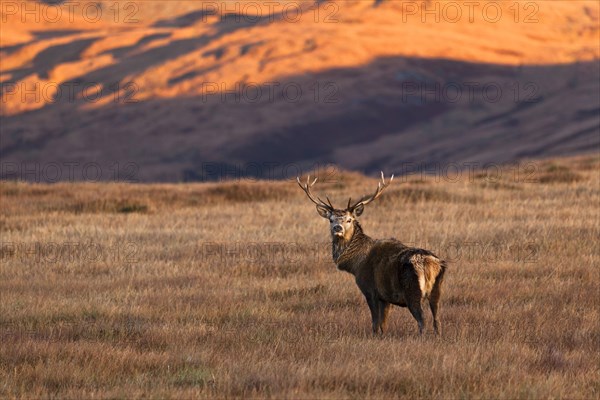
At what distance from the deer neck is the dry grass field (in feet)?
2.31

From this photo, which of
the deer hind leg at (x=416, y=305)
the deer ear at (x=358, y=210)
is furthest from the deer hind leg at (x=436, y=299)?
the deer ear at (x=358, y=210)

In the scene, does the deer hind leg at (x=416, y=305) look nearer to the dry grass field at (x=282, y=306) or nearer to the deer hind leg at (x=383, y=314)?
the dry grass field at (x=282, y=306)

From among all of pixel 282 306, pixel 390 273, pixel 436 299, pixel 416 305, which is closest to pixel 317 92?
pixel 282 306

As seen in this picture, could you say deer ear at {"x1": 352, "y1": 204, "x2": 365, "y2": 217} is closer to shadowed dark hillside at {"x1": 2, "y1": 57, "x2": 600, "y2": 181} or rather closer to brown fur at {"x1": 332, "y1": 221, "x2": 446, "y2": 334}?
brown fur at {"x1": 332, "y1": 221, "x2": 446, "y2": 334}

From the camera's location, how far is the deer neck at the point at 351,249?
1088 centimetres

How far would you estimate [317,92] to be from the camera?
304ft

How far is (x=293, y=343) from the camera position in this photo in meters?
9.73

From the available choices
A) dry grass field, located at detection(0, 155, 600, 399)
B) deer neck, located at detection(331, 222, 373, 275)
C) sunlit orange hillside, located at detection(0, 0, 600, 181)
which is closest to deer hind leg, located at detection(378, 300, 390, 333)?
dry grass field, located at detection(0, 155, 600, 399)

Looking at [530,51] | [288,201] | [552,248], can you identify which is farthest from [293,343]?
[530,51]

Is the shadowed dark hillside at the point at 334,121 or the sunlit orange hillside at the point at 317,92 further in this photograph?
the sunlit orange hillside at the point at 317,92

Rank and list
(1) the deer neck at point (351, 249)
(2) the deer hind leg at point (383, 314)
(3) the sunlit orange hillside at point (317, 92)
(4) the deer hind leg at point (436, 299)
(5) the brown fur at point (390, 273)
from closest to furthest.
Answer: (5) the brown fur at point (390, 273), (4) the deer hind leg at point (436, 299), (2) the deer hind leg at point (383, 314), (1) the deer neck at point (351, 249), (3) the sunlit orange hillside at point (317, 92)

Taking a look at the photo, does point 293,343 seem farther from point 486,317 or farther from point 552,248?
point 552,248

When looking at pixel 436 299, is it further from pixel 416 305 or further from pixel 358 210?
pixel 358 210

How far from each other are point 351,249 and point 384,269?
0.81m
